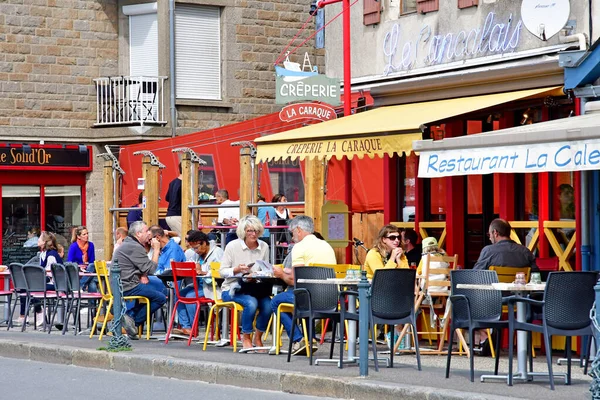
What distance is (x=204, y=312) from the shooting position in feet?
59.6

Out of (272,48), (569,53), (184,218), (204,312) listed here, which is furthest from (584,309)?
(272,48)

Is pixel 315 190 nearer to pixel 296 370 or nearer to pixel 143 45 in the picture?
pixel 296 370

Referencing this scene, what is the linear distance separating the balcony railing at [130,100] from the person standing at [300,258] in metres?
14.7

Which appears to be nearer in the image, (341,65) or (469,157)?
(469,157)

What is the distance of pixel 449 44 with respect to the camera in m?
16.5

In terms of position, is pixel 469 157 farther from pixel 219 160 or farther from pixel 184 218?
→ pixel 219 160

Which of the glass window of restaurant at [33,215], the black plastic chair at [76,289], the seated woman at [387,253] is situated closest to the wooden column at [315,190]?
the black plastic chair at [76,289]

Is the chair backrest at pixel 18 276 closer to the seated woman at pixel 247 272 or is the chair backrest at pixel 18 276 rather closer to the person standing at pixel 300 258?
the seated woman at pixel 247 272

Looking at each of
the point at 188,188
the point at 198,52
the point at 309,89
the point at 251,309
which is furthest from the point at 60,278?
the point at 198,52

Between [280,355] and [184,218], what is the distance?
6.57 metres

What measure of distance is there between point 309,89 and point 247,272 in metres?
5.03

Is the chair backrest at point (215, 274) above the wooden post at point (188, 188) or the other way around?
the other way around

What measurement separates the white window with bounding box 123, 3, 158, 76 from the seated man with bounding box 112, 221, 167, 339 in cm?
1337

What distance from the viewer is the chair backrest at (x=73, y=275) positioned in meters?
16.7
